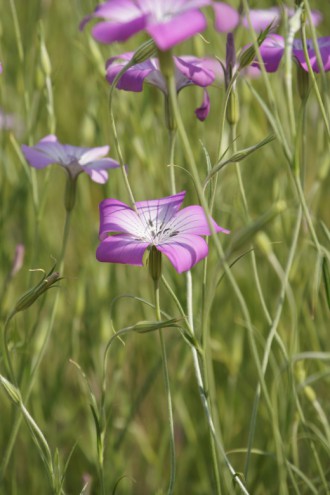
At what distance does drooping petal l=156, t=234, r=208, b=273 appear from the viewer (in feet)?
1.95

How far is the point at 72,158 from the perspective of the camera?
2.80ft

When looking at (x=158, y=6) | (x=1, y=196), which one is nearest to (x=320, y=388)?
(x=1, y=196)

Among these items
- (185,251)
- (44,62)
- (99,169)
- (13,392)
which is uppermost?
(44,62)

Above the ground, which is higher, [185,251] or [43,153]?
[43,153]

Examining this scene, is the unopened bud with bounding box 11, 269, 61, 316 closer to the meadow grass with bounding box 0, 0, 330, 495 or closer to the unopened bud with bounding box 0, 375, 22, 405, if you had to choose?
the unopened bud with bounding box 0, 375, 22, 405

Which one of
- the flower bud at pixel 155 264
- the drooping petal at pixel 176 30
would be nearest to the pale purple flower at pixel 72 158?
the flower bud at pixel 155 264

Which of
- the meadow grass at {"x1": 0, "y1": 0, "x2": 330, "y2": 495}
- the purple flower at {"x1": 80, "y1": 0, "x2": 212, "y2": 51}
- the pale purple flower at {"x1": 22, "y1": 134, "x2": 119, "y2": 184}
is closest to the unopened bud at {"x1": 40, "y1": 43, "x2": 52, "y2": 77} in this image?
the meadow grass at {"x1": 0, "y1": 0, "x2": 330, "y2": 495}

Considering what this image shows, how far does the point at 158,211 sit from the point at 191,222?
6 centimetres

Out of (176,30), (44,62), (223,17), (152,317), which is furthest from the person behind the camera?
(152,317)

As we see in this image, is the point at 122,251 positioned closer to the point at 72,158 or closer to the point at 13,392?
the point at 13,392

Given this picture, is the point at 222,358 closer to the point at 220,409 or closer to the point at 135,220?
the point at 220,409

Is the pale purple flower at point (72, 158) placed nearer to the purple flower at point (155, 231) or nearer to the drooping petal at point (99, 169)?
the drooping petal at point (99, 169)

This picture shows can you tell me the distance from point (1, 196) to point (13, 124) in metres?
0.37

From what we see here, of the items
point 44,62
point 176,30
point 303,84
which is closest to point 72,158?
point 44,62
